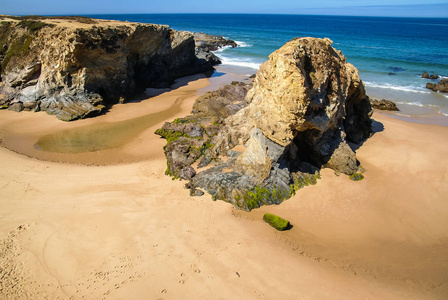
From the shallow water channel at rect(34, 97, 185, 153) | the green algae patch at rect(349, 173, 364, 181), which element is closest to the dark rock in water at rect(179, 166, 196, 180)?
the shallow water channel at rect(34, 97, 185, 153)

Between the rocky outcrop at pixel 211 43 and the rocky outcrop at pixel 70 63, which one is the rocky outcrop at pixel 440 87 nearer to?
the rocky outcrop at pixel 70 63

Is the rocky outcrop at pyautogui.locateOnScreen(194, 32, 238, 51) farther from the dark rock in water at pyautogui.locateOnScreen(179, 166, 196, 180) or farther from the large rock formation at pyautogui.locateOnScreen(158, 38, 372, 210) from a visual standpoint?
the dark rock in water at pyautogui.locateOnScreen(179, 166, 196, 180)

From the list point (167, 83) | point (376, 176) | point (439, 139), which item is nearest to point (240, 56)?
point (167, 83)

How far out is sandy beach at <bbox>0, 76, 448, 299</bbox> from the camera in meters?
7.63

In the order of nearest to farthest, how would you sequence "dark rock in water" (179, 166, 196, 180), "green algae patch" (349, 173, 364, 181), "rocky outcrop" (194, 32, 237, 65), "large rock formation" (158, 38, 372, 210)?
"large rock formation" (158, 38, 372, 210), "dark rock in water" (179, 166, 196, 180), "green algae patch" (349, 173, 364, 181), "rocky outcrop" (194, 32, 237, 65)

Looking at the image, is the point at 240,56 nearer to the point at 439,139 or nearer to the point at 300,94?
the point at 439,139

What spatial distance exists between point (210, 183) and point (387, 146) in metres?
9.90

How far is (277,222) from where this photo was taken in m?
9.50

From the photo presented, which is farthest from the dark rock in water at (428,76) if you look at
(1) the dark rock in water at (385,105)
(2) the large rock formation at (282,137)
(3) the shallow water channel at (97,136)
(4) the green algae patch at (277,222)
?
(4) the green algae patch at (277,222)

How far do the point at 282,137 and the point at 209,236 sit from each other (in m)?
4.57

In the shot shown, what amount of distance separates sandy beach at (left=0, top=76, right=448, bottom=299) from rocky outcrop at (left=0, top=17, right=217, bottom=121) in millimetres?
7839

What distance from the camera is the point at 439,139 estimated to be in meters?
15.9

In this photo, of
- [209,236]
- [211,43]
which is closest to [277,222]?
[209,236]

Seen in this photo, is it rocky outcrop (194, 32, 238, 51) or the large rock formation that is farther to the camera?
rocky outcrop (194, 32, 238, 51)
